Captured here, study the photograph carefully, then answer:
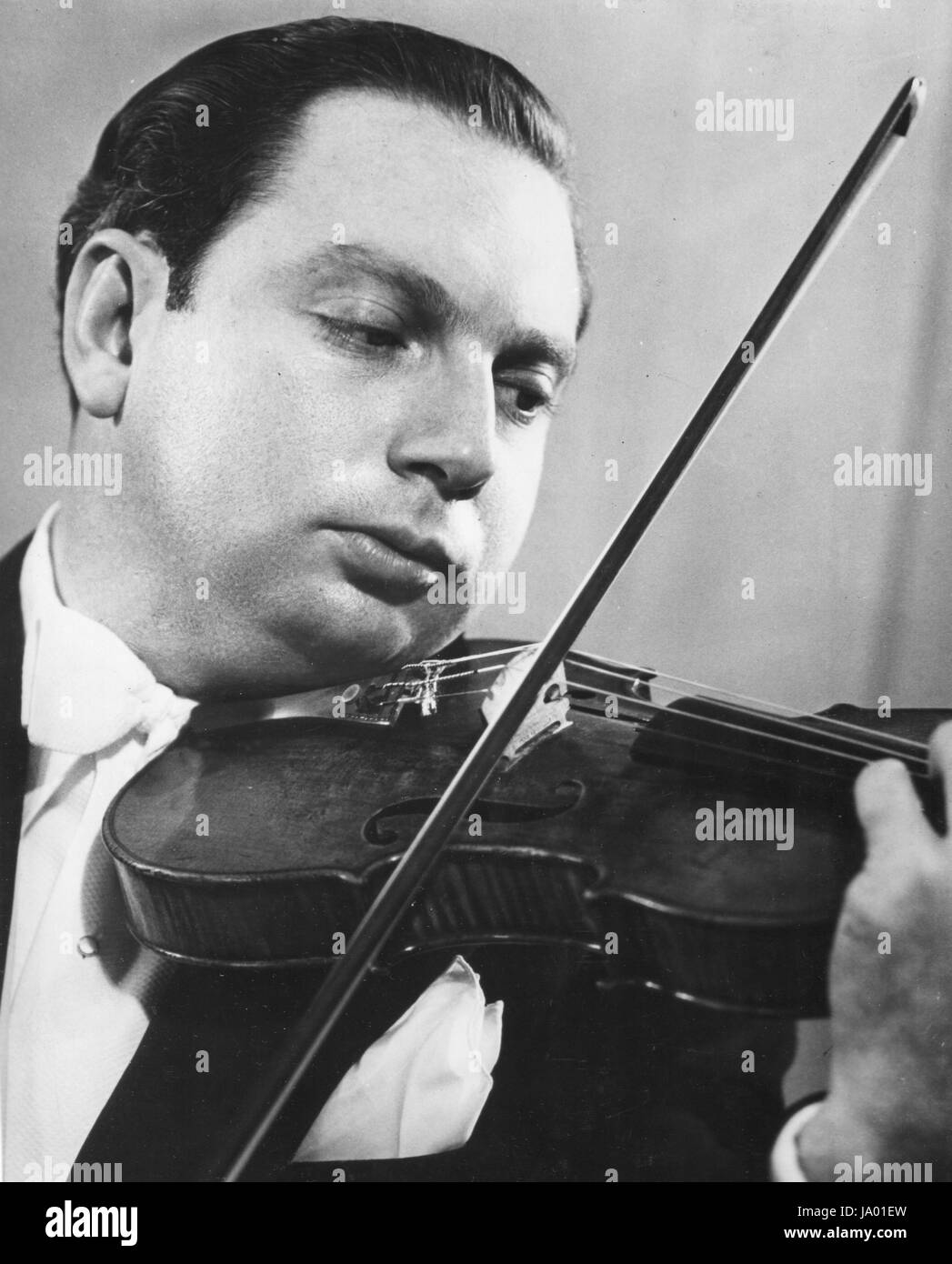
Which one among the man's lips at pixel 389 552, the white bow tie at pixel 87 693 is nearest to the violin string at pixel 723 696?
the man's lips at pixel 389 552

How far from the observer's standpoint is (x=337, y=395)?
5.43 ft

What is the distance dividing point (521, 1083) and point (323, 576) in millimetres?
751

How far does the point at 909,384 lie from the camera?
1.76 m

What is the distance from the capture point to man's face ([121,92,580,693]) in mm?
1650

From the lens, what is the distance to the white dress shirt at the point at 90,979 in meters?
1.59

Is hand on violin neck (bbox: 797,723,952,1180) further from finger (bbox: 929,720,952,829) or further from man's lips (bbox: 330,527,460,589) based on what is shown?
man's lips (bbox: 330,527,460,589)

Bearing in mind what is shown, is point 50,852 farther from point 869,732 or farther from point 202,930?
point 869,732

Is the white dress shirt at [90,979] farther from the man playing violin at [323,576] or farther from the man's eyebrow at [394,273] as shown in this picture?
the man's eyebrow at [394,273]

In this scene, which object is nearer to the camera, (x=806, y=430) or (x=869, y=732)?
(x=869, y=732)

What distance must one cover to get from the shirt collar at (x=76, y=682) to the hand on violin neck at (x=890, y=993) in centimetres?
95

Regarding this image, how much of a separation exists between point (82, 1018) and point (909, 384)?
1.51 m

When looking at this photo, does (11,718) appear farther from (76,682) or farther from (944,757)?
(944,757)

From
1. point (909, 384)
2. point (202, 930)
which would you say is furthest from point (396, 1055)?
point (909, 384)
